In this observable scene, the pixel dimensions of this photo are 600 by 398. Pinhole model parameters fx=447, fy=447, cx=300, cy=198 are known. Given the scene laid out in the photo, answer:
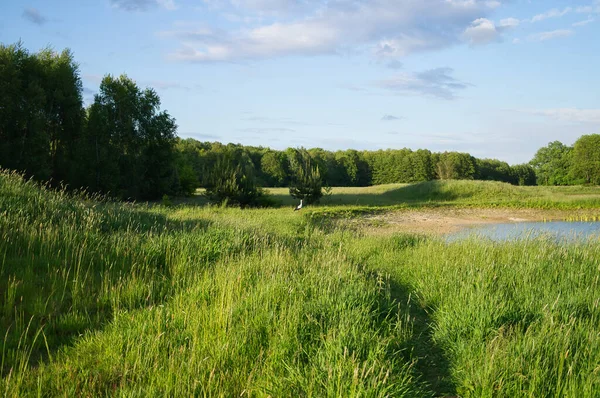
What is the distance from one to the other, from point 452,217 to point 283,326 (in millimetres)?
22800

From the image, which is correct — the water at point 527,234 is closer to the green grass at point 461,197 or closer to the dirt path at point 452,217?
the dirt path at point 452,217

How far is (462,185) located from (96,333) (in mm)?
35521

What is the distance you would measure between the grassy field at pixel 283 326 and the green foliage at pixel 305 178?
20.0 meters

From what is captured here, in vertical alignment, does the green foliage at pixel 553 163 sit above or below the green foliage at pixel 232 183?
above

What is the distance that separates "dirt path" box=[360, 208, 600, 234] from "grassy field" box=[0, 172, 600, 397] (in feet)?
40.9

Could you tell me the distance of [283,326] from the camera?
4.04 m

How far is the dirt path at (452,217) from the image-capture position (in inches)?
802

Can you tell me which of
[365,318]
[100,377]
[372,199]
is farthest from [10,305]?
[372,199]

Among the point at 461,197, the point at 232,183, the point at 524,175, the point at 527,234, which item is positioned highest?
the point at 524,175

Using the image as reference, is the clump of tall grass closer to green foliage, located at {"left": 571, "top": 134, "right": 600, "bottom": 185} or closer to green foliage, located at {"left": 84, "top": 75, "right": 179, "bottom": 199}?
green foliage, located at {"left": 84, "top": 75, "right": 179, "bottom": 199}

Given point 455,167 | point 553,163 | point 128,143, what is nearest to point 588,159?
point 553,163

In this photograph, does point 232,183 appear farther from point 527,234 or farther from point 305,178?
point 527,234

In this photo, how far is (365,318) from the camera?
13.9 ft

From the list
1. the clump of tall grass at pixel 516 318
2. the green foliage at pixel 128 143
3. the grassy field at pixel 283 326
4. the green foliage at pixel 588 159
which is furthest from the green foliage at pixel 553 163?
the grassy field at pixel 283 326
